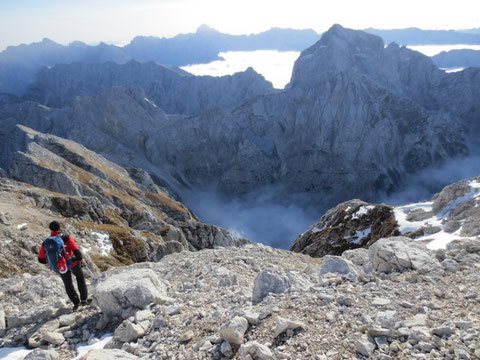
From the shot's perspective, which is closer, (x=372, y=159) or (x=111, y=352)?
(x=111, y=352)

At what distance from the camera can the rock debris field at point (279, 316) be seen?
7.93 meters

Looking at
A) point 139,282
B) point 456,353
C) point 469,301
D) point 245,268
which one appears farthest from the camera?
→ point 245,268

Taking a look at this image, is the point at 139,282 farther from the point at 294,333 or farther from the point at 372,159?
the point at 372,159

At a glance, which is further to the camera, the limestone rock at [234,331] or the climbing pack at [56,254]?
the climbing pack at [56,254]

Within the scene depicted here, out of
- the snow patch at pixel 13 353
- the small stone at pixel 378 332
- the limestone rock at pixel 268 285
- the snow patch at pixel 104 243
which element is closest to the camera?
the small stone at pixel 378 332

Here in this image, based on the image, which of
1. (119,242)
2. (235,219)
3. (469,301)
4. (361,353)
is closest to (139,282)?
(361,353)

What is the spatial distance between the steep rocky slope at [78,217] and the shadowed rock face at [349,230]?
15209mm

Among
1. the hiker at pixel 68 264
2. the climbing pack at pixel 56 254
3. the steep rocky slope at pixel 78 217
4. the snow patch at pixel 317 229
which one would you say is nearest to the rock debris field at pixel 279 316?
the hiker at pixel 68 264

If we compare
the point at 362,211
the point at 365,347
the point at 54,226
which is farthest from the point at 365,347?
the point at 362,211

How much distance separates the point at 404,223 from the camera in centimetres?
5306

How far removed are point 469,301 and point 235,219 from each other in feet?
562

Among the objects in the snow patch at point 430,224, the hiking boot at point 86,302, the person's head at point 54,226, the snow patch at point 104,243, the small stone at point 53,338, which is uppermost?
the person's head at point 54,226

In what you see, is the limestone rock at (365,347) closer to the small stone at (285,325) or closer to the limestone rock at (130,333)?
the small stone at (285,325)

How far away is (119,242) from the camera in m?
39.8
